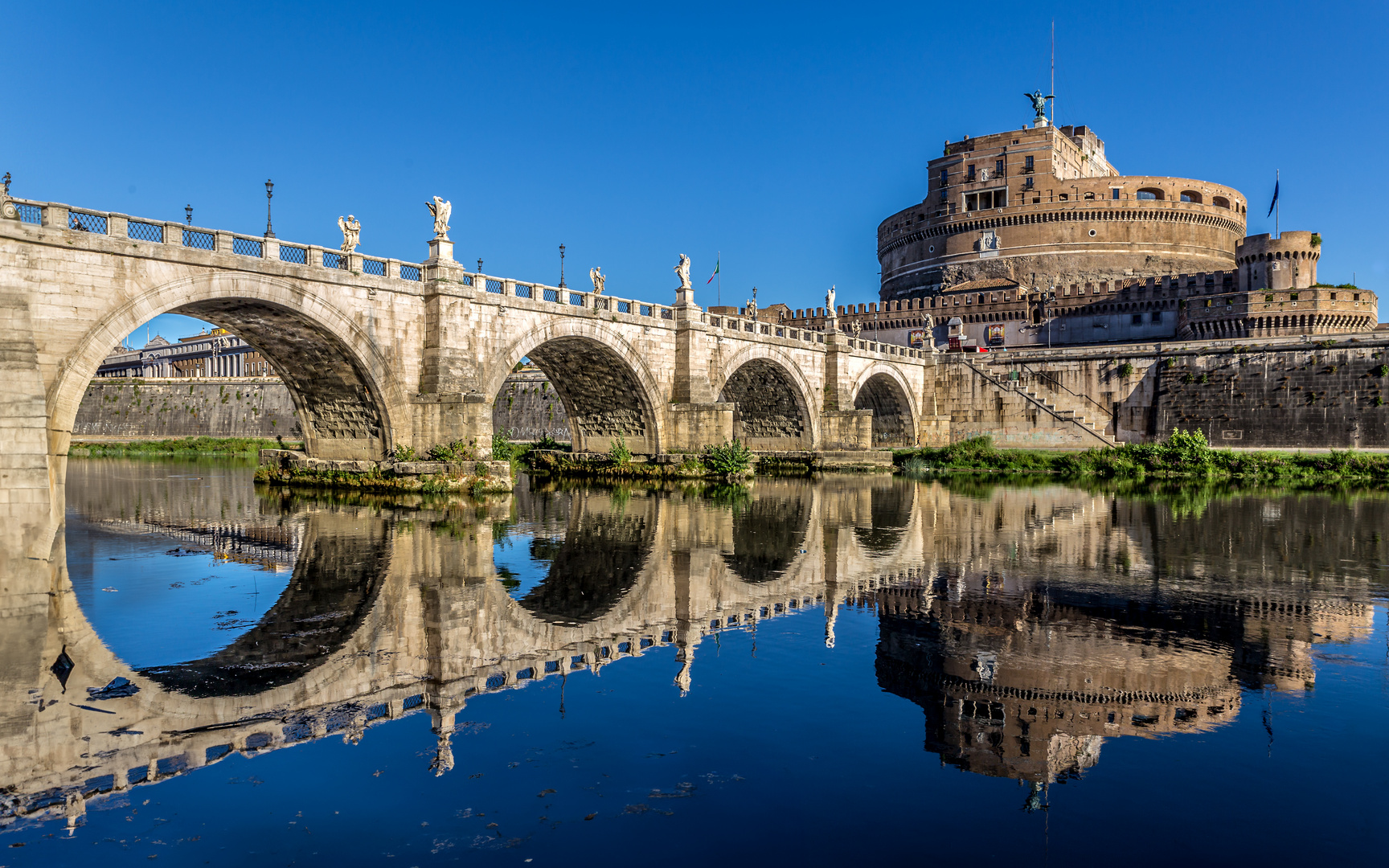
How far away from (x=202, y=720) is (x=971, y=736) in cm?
645

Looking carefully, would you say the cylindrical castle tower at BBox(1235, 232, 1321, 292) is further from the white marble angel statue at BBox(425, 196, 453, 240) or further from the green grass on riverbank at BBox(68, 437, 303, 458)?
the green grass on riverbank at BBox(68, 437, 303, 458)

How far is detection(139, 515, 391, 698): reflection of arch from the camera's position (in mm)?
A: 8523

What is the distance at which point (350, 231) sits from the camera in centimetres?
2686

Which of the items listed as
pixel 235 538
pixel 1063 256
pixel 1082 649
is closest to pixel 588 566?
pixel 1082 649

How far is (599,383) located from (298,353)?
1337 centimetres

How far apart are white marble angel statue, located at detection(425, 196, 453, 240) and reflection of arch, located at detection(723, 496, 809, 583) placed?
505 inches

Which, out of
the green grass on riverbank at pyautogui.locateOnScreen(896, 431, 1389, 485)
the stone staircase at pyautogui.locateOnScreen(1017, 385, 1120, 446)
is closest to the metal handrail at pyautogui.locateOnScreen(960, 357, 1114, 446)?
the stone staircase at pyautogui.locateOnScreen(1017, 385, 1120, 446)

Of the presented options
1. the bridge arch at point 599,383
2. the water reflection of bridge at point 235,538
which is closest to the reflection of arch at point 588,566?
the water reflection of bridge at point 235,538

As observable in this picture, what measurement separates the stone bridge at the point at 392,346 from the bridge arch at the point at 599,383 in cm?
8

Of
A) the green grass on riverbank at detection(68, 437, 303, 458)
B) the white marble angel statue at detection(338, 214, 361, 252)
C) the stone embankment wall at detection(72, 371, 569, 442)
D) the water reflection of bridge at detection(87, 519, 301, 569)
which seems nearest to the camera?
the water reflection of bridge at detection(87, 519, 301, 569)

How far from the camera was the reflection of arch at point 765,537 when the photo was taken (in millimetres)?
15383

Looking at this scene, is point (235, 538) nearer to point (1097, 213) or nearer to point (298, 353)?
point (298, 353)

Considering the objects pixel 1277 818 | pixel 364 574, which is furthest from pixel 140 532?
pixel 1277 818

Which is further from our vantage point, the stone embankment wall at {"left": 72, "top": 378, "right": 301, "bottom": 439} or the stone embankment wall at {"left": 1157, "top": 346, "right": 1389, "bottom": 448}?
the stone embankment wall at {"left": 72, "top": 378, "right": 301, "bottom": 439}
